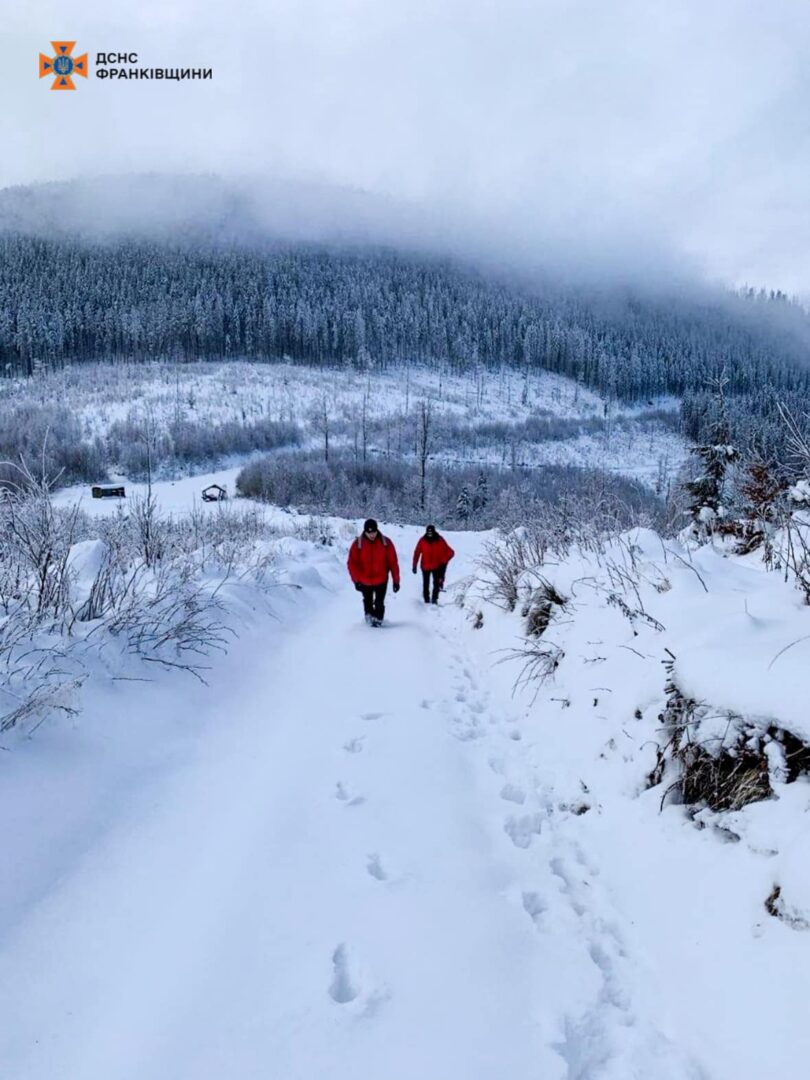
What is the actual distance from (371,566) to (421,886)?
18.4ft

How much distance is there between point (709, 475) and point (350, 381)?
3505 inches

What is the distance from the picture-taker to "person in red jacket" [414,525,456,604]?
411 inches

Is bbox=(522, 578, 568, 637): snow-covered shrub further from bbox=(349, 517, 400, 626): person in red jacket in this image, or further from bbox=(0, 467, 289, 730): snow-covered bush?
bbox=(0, 467, 289, 730): snow-covered bush

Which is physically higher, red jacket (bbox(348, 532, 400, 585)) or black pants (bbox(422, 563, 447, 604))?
red jacket (bbox(348, 532, 400, 585))

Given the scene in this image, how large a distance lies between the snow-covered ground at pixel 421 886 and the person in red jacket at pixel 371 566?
3630 millimetres

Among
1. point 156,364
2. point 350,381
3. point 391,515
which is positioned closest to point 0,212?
point 156,364

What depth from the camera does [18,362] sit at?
93938 millimetres

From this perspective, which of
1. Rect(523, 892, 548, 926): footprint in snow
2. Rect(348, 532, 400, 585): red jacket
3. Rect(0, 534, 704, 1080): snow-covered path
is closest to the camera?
Rect(0, 534, 704, 1080): snow-covered path

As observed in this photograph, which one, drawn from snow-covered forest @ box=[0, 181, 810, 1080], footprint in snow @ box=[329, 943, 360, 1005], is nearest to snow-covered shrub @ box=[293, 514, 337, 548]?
snow-covered forest @ box=[0, 181, 810, 1080]

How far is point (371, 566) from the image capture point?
8.05 meters

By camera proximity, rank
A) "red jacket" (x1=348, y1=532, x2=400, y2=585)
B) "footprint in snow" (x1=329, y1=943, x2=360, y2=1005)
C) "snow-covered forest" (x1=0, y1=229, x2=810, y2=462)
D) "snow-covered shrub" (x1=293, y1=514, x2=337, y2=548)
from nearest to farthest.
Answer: "footprint in snow" (x1=329, y1=943, x2=360, y2=1005), "red jacket" (x1=348, y1=532, x2=400, y2=585), "snow-covered shrub" (x1=293, y1=514, x2=337, y2=548), "snow-covered forest" (x1=0, y1=229, x2=810, y2=462)

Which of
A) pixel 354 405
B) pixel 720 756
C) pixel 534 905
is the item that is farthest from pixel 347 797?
pixel 354 405

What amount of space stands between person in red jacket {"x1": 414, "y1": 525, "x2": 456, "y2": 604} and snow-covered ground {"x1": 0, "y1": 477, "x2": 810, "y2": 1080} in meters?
6.03

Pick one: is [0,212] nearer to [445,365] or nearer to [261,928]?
[445,365]
